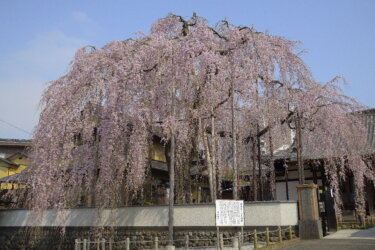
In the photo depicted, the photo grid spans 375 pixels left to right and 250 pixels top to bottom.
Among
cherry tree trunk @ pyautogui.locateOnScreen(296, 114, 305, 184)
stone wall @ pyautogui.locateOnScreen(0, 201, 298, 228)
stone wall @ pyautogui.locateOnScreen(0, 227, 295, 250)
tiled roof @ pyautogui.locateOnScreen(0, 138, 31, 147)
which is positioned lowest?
stone wall @ pyautogui.locateOnScreen(0, 227, 295, 250)

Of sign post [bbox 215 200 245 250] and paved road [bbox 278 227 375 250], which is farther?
paved road [bbox 278 227 375 250]

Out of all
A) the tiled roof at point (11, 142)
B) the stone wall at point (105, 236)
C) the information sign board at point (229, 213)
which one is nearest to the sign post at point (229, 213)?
the information sign board at point (229, 213)

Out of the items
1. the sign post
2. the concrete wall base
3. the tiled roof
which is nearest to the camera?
the sign post

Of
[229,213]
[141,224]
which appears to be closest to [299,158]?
[229,213]

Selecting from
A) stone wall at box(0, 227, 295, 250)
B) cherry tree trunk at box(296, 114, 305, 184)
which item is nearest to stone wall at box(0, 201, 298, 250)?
stone wall at box(0, 227, 295, 250)

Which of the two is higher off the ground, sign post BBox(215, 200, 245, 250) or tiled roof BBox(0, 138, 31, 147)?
tiled roof BBox(0, 138, 31, 147)

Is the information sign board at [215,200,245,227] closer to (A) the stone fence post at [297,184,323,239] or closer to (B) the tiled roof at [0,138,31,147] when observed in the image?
(A) the stone fence post at [297,184,323,239]

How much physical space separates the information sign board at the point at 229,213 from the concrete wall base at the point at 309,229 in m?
3.92

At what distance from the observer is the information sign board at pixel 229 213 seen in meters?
10.9

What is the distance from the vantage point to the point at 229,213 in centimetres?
1126

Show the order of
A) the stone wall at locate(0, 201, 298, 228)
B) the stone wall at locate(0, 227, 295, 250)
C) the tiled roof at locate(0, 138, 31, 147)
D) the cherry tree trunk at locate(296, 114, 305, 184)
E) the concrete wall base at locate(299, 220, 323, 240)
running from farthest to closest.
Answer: the tiled roof at locate(0, 138, 31, 147) < the cherry tree trunk at locate(296, 114, 305, 184) < the stone wall at locate(0, 227, 295, 250) < the stone wall at locate(0, 201, 298, 228) < the concrete wall base at locate(299, 220, 323, 240)

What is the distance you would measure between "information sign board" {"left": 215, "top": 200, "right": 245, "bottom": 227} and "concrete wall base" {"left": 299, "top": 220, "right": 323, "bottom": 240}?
3.92 meters

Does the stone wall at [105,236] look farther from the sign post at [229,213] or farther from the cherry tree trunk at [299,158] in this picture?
the sign post at [229,213]

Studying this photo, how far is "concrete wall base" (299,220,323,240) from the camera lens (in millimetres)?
14016
